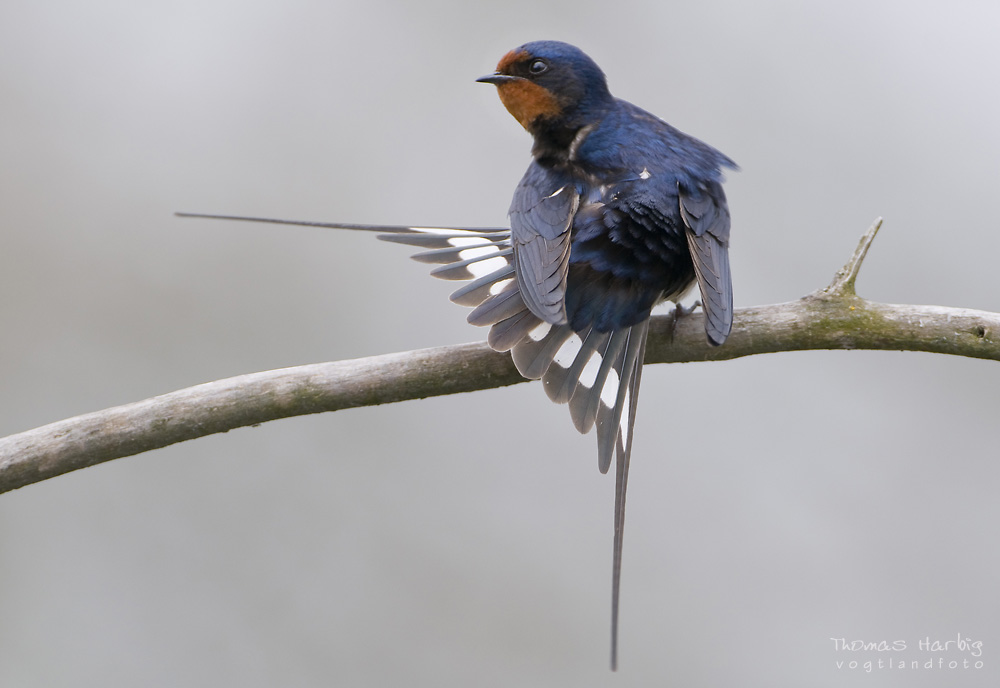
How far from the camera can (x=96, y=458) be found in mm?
1400

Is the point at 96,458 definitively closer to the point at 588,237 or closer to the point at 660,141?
the point at 588,237

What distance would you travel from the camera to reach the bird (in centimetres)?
149

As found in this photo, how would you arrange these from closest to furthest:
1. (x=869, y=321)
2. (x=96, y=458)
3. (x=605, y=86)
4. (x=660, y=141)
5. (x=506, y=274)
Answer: (x=96, y=458) → (x=869, y=321) → (x=506, y=274) → (x=660, y=141) → (x=605, y=86)

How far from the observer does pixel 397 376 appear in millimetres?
1478

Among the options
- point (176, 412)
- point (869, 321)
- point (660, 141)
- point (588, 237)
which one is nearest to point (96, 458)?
point (176, 412)

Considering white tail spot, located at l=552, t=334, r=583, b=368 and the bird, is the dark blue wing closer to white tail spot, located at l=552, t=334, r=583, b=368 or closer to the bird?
the bird

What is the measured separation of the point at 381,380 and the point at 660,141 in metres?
0.73

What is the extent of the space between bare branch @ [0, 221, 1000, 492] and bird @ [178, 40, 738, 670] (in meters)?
0.09

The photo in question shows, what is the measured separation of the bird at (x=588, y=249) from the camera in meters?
1.49

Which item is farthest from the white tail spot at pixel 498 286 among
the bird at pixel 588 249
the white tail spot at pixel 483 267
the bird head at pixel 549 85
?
the bird head at pixel 549 85

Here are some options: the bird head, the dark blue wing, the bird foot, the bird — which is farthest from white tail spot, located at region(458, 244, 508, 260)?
the bird foot

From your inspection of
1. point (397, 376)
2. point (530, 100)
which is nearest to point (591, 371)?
point (397, 376)

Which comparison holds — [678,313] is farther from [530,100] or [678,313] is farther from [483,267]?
[530,100]

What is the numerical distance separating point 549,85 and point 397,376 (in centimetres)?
71
